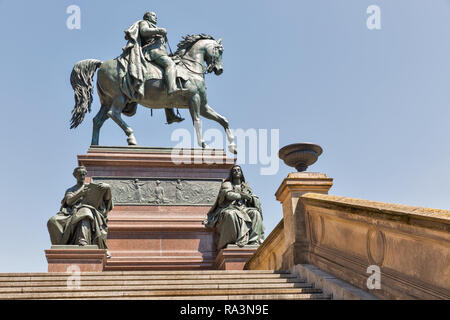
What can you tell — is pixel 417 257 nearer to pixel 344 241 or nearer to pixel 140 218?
pixel 344 241

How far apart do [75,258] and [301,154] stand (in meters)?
5.35

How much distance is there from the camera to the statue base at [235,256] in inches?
504

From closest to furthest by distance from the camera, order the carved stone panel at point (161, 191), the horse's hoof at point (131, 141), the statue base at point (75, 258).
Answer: the statue base at point (75, 258) < the carved stone panel at point (161, 191) < the horse's hoof at point (131, 141)

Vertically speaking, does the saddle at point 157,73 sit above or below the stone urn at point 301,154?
above

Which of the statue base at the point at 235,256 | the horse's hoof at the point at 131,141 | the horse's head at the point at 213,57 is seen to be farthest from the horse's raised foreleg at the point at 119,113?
the statue base at the point at 235,256

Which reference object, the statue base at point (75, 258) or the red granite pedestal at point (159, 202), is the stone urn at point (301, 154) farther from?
the red granite pedestal at point (159, 202)

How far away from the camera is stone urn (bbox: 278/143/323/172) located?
889 cm

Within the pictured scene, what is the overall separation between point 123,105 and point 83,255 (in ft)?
23.2

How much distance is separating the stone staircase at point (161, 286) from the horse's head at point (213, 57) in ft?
37.8

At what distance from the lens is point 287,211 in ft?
29.2

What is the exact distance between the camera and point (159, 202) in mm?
15523

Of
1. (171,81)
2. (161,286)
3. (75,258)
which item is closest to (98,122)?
(171,81)

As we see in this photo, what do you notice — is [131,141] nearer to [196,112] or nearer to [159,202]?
[196,112]
